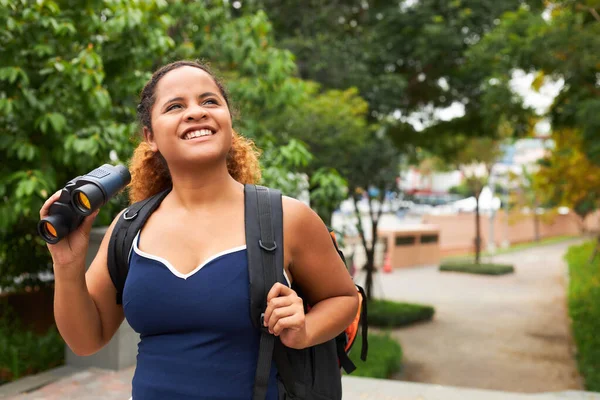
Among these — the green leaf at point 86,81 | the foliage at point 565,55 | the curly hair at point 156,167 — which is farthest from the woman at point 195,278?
the foliage at point 565,55

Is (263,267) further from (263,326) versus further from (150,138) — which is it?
(150,138)

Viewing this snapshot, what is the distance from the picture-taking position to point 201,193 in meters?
1.65

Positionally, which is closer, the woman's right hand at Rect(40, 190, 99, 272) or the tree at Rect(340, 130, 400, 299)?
the woman's right hand at Rect(40, 190, 99, 272)

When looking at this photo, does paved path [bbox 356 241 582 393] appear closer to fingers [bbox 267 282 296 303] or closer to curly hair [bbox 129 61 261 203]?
curly hair [bbox 129 61 261 203]

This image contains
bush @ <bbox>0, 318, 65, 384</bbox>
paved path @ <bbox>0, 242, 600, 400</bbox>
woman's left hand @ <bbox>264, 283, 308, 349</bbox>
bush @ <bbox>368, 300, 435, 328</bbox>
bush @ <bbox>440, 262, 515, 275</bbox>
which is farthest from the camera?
bush @ <bbox>440, 262, 515, 275</bbox>

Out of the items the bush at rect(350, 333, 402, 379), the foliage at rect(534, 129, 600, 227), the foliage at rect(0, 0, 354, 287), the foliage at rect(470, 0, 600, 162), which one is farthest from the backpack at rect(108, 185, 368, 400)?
the foliage at rect(534, 129, 600, 227)

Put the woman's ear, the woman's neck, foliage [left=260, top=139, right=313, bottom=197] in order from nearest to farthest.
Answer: the woman's neck → the woman's ear → foliage [left=260, top=139, right=313, bottom=197]

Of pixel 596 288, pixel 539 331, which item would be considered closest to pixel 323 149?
pixel 539 331

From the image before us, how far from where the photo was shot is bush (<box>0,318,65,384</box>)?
16.9 ft

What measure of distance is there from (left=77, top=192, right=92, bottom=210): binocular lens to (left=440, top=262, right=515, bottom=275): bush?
1836 cm

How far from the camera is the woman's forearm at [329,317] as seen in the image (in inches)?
62.2

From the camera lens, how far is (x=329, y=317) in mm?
1628

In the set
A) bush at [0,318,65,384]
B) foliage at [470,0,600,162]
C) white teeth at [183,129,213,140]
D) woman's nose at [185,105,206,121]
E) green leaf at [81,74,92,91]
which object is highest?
foliage at [470,0,600,162]

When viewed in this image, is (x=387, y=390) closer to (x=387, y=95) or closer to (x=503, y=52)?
(x=503, y=52)
